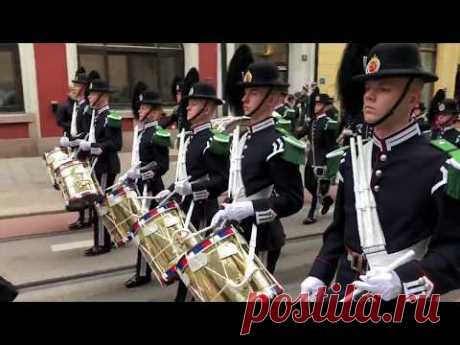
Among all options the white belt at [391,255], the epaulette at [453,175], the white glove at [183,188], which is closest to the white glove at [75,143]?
the white glove at [183,188]

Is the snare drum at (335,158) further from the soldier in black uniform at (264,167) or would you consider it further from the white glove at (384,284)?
the white glove at (384,284)

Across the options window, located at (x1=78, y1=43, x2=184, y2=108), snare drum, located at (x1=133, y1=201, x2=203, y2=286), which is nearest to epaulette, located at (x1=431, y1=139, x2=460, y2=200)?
Answer: snare drum, located at (x1=133, y1=201, x2=203, y2=286)

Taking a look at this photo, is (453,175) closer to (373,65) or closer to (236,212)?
(373,65)

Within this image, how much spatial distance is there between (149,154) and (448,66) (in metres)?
18.1

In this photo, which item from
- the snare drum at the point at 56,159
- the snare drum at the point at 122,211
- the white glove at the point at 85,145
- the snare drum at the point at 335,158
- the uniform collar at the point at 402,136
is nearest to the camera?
the uniform collar at the point at 402,136

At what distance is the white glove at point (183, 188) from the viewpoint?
4035 millimetres

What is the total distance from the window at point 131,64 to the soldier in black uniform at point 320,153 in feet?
21.3

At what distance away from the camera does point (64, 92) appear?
474 inches

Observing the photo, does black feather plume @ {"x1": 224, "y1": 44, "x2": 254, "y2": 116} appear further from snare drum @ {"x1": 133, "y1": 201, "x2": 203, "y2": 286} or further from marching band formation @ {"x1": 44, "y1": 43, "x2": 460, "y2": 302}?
snare drum @ {"x1": 133, "y1": 201, "x2": 203, "y2": 286}

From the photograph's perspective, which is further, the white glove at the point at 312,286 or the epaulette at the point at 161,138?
the epaulette at the point at 161,138

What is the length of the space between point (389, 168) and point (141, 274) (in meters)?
3.43

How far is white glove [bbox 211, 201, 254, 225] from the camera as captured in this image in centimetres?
297

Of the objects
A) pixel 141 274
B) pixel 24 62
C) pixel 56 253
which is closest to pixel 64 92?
pixel 24 62

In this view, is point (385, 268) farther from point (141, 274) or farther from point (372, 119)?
point (141, 274)
